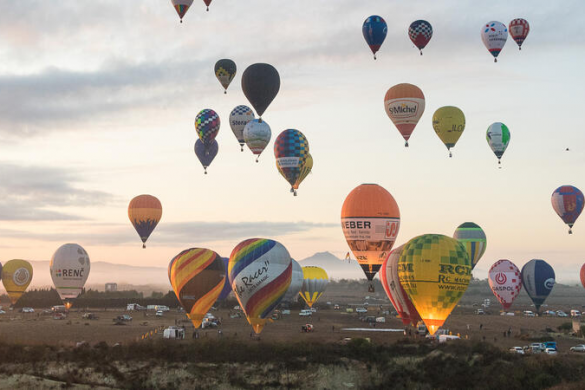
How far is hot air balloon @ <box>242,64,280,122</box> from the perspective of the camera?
67.0m

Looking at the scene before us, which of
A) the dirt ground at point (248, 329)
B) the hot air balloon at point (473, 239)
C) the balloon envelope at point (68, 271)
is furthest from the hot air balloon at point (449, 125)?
the balloon envelope at point (68, 271)

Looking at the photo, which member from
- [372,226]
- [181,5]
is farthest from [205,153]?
[372,226]

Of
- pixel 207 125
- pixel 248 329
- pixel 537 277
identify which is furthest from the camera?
pixel 537 277

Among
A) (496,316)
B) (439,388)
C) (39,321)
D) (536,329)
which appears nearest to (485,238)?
(496,316)

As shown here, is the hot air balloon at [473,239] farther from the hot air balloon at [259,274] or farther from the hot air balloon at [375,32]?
the hot air balloon at [259,274]

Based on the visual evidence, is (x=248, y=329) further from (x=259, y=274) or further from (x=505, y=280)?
(x=505, y=280)

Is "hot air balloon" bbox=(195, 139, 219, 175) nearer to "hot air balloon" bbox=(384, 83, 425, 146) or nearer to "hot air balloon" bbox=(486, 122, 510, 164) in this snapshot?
"hot air balloon" bbox=(384, 83, 425, 146)

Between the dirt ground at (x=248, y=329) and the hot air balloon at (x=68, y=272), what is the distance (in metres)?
2.94

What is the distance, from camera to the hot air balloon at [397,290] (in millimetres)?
56219

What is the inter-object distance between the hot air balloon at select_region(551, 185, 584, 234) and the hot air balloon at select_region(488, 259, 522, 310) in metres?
8.50

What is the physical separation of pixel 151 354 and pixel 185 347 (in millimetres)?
2852

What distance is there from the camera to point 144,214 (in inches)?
3022

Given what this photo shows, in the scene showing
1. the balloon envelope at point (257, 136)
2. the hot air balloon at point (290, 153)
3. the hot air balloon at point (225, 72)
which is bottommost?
the hot air balloon at point (290, 153)

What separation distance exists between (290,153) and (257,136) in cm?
503
